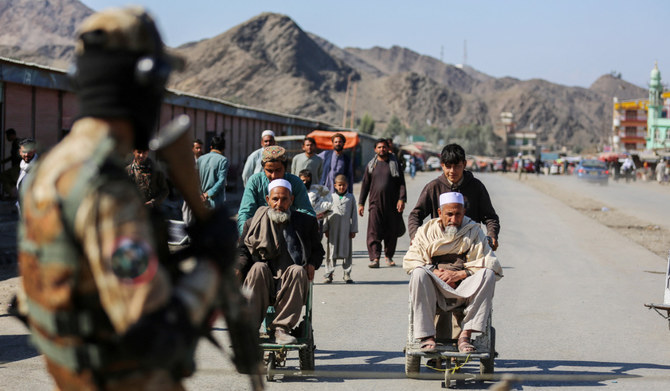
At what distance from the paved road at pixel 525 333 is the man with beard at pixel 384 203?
20.4 inches

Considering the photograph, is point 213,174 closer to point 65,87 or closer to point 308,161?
point 308,161

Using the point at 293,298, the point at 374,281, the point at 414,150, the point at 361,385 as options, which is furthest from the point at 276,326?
the point at 414,150

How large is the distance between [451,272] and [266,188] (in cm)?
202

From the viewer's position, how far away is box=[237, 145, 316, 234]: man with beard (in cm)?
730

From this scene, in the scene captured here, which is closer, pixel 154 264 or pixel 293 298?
pixel 154 264

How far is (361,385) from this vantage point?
21.0ft

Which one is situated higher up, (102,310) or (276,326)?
(102,310)

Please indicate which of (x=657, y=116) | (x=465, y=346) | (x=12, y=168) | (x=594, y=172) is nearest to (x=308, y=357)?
(x=465, y=346)

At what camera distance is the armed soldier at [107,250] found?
2.07 m

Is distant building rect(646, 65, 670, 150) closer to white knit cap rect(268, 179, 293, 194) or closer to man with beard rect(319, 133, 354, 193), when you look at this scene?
man with beard rect(319, 133, 354, 193)

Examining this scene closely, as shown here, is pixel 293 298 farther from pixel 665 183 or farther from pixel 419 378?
pixel 665 183

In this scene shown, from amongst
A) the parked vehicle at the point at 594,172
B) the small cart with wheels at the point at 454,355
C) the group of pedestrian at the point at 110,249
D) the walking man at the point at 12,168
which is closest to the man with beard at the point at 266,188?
the small cart with wheels at the point at 454,355

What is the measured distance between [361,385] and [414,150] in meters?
98.5

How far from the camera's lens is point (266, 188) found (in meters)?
7.88
